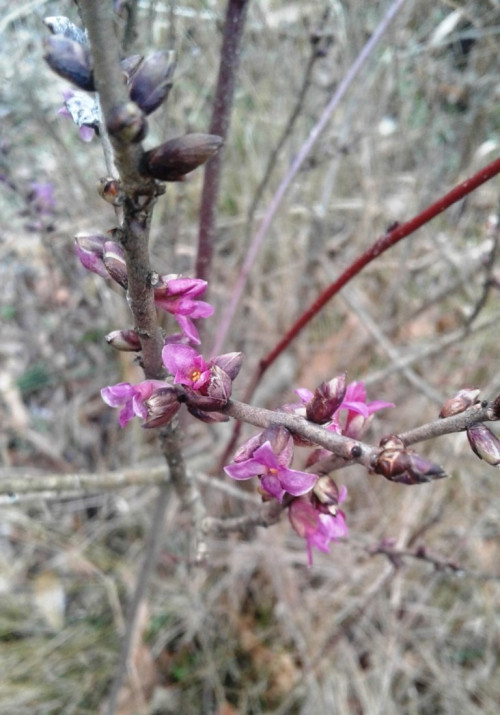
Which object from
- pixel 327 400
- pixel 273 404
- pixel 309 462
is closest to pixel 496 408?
pixel 327 400

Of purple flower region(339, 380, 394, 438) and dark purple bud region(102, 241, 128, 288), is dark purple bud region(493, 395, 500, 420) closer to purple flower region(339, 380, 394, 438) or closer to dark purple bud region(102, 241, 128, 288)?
purple flower region(339, 380, 394, 438)

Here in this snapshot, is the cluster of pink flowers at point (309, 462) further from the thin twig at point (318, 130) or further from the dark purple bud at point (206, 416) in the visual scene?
the thin twig at point (318, 130)

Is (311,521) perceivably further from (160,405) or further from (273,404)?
(273,404)

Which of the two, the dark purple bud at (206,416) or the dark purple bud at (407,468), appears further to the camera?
the dark purple bud at (206,416)

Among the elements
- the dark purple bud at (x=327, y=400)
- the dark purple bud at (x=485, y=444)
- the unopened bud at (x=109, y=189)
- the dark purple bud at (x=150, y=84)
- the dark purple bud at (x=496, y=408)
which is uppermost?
the dark purple bud at (x=150, y=84)

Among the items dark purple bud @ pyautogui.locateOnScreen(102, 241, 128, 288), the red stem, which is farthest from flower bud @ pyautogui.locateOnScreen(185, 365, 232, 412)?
the red stem

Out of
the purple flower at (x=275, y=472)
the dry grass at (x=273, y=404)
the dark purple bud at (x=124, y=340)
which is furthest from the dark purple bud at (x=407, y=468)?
the dry grass at (x=273, y=404)
